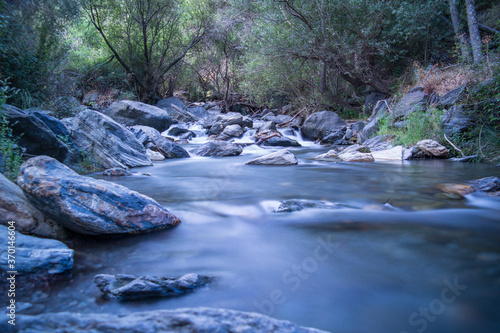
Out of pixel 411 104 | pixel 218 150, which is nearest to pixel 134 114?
pixel 218 150

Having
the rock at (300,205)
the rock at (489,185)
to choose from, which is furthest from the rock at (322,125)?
the rock at (300,205)

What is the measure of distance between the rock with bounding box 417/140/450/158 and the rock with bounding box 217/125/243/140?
7.47 meters

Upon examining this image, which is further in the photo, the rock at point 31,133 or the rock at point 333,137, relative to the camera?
the rock at point 333,137

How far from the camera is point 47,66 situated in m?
8.31

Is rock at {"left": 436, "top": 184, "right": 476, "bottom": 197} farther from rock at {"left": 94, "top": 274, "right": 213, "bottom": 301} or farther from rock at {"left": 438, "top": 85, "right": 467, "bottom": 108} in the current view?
rock at {"left": 438, "top": 85, "right": 467, "bottom": 108}

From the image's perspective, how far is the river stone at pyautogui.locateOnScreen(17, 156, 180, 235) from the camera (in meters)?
2.60

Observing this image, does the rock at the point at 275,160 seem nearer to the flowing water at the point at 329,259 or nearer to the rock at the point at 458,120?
the flowing water at the point at 329,259

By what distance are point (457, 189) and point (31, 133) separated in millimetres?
6664

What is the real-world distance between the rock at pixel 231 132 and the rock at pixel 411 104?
628 cm

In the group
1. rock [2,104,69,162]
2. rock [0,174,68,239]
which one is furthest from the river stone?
rock [2,104,69,162]

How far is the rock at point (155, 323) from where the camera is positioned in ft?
4.33

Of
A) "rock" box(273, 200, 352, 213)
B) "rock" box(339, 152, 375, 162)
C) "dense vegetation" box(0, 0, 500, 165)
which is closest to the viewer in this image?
"rock" box(273, 200, 352, 213)

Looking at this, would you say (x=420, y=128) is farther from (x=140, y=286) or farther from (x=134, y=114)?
(x=134, y=114)

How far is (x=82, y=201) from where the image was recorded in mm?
2668
